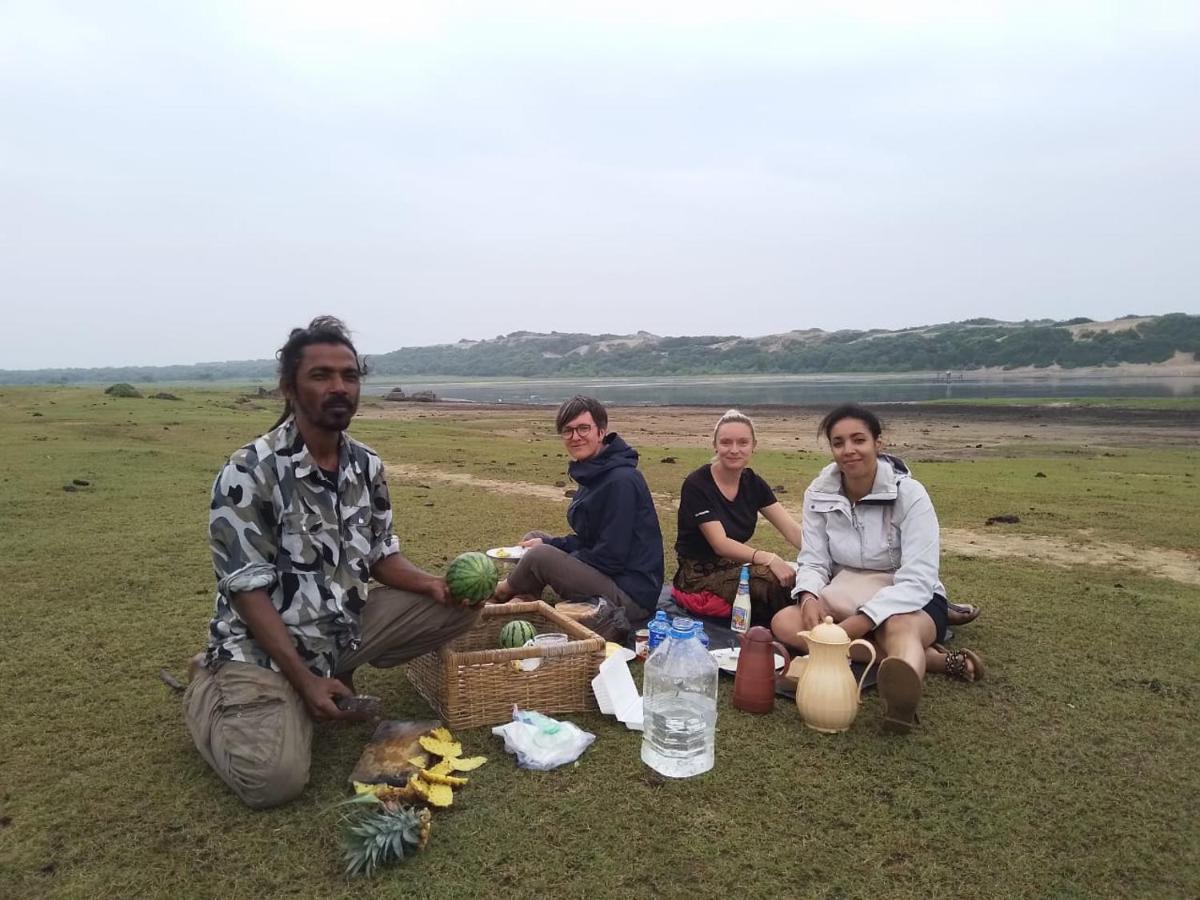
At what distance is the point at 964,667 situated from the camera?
5.26 meters

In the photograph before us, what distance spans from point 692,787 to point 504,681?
49.4 inches

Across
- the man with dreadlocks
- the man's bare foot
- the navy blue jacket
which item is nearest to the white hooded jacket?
the navy blue jacket

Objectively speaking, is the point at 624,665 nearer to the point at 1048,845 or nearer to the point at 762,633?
the point at 762,633

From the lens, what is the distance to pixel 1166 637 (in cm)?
611

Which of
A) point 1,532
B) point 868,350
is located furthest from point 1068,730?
point 868,350

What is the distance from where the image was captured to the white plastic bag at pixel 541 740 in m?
4.05

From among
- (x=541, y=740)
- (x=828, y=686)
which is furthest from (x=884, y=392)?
(x=541, y=740)

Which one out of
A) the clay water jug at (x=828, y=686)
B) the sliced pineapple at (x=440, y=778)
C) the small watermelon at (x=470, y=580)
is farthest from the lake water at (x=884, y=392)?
the sliced pineapple at (x=440, y=778)

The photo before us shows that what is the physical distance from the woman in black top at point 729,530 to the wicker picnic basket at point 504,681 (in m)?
1.84

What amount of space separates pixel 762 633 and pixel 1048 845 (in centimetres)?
175

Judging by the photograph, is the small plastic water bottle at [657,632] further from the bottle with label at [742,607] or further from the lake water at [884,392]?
the lake water at [884,392]

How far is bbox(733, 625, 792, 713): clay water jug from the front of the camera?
471 centimetres

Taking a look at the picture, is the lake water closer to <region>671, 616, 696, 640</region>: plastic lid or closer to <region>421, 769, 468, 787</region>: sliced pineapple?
<region>671, 616, 696, 640</region>: plastic lid

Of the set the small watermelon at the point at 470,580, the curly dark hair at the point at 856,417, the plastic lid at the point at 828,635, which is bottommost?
the plastic lid at the point at 828,635
